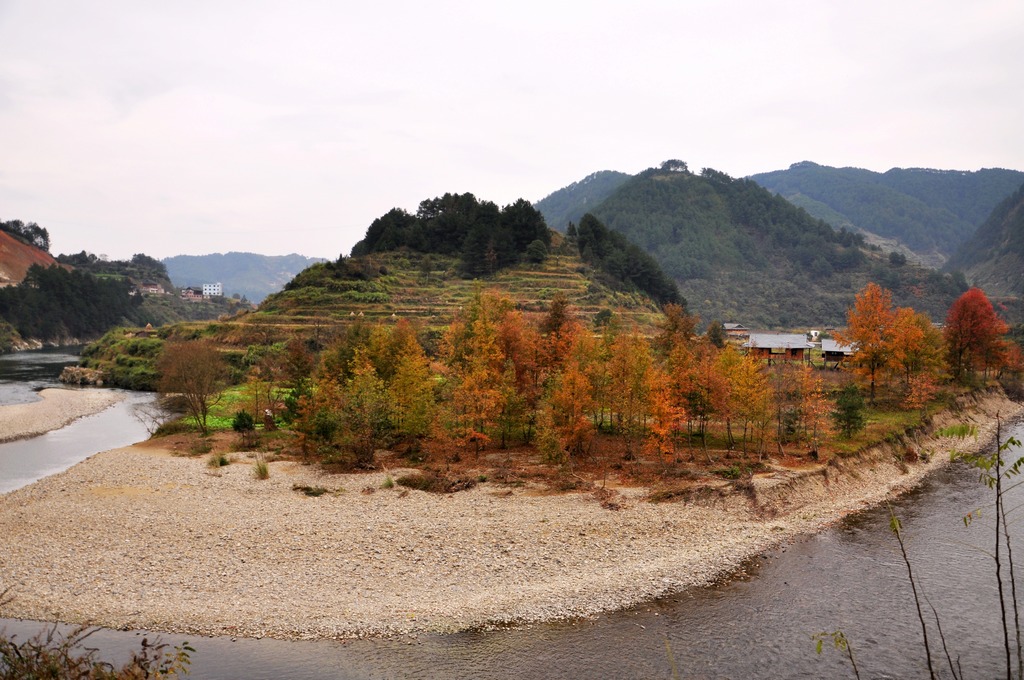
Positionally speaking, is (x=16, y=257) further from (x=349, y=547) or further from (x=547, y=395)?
(x=349, y=547)

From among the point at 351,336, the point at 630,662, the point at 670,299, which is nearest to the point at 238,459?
the point at 351,336

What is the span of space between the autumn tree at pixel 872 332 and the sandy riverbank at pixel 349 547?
66.2 ft

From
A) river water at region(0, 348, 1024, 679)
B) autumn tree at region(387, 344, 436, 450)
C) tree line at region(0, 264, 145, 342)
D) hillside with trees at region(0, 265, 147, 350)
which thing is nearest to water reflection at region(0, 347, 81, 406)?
hillside with trees at region(0, 265, 147, 350)

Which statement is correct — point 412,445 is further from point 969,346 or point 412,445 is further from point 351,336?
point 969,346

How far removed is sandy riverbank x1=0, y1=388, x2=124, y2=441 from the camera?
48938mm

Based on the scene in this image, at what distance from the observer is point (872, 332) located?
5250cm

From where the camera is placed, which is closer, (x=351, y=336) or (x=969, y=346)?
(x=351, y=336)

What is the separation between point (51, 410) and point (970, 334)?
3424 inches

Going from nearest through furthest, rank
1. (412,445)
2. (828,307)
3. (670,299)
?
(412,445), (670,299), (828,307)

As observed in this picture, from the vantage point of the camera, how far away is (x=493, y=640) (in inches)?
778

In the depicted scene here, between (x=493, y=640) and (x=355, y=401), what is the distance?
67.1ft

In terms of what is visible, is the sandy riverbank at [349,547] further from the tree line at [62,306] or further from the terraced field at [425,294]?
the tree line at [62,306]

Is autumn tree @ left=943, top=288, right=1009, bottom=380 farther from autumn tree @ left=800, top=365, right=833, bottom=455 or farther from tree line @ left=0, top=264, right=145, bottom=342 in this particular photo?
tree line @ left=0, top=264, right=145, bottom=342

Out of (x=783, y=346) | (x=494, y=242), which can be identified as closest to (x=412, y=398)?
(x=783, y=346)
